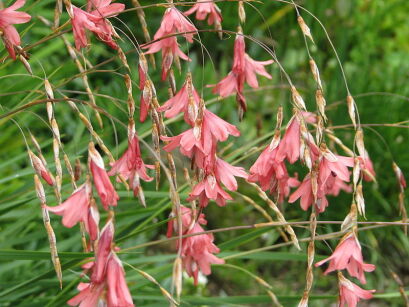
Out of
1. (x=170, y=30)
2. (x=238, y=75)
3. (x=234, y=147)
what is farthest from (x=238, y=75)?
(x=234, y=147)

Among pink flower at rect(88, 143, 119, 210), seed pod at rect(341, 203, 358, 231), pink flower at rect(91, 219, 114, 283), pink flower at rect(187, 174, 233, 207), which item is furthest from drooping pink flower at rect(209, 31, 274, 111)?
pink flower at rect(91, 219, 114, 283)

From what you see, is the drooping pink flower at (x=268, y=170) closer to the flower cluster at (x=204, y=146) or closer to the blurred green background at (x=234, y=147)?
the flower cluster at (x=204, y=146)

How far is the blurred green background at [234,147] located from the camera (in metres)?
2.19

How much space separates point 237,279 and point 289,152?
209 cm

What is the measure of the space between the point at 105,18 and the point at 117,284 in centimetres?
66

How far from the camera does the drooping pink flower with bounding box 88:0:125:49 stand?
1691 mm

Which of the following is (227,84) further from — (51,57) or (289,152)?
(51,57)

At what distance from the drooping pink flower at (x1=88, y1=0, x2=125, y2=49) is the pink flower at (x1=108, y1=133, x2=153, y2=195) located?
0.78 ft

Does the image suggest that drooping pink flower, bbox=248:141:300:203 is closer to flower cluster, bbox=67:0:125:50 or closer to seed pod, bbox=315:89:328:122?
seed pod, bbox=315:89:328:122

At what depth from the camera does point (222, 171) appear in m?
1.69

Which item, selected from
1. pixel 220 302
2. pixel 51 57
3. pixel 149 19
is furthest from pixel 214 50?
pixel 220 302

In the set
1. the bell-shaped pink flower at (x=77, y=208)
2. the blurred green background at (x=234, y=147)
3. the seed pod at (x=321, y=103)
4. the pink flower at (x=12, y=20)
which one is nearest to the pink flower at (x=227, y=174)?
the blurred green background at (x=234, y=147)

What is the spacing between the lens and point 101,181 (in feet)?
4.62

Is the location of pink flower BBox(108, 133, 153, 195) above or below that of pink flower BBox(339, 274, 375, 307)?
above
